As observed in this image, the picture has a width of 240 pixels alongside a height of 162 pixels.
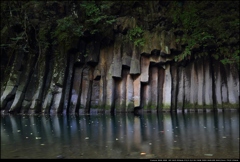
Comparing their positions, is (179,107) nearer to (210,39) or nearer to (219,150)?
(210,39)

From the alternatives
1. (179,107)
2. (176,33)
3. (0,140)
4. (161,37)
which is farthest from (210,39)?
(0,140)

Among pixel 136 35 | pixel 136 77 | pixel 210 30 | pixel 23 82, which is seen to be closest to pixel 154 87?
pixel 136 77

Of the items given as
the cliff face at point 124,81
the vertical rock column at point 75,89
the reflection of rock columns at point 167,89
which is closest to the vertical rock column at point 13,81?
the cliff face at point 124,81

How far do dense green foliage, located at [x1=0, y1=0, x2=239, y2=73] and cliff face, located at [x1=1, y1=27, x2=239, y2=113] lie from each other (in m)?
0.87

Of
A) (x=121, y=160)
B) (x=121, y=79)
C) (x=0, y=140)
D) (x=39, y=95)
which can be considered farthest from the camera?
(x=121, y=79)

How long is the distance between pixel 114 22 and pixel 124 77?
4139 millimetres

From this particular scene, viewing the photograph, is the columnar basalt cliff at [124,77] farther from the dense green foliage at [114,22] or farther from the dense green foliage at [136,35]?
the dense green foliage at [114,22]

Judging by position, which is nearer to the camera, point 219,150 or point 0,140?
point 219,150

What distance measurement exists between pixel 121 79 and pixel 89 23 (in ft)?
14.8

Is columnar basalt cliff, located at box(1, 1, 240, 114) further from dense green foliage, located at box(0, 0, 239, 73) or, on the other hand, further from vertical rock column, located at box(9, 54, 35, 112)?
dense green foliage, located at box(0, 0, 239, 73)

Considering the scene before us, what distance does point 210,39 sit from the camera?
1967 cm

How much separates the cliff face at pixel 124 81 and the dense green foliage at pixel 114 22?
0.87 metres

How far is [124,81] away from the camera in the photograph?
63.2ft

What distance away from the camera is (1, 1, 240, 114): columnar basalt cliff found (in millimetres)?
18469
